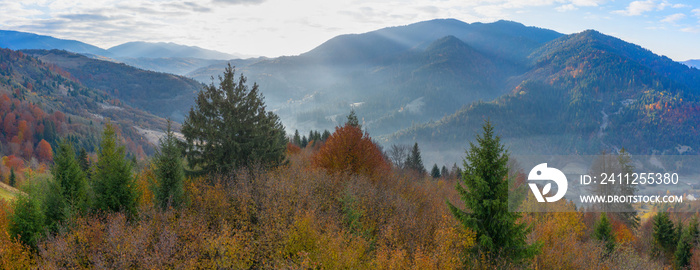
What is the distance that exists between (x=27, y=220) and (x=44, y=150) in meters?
189

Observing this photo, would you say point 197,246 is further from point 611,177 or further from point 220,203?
point 611,177

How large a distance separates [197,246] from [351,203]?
36.0 feet

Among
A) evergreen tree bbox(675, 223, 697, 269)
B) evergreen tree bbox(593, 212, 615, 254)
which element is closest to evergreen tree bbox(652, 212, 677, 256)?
evergreen tree bbox(675, 223, 697, 269)

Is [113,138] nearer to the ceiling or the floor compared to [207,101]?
nearer to the floor

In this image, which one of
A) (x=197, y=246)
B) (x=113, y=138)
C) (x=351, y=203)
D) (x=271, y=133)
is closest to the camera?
(x=197, y=246)

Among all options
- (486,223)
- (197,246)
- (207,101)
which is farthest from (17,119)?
(486,223)

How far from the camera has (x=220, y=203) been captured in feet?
94.7

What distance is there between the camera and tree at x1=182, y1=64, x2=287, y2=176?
35.6m

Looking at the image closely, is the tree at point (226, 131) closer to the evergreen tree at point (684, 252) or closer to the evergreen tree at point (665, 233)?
the evergreen tree at point (684, 252)

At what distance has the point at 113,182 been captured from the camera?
28547 millimetres

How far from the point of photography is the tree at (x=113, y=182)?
28328mm

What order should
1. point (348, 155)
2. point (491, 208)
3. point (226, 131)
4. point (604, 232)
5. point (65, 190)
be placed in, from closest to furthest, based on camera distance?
point (491, 208), point (65, 190), point (226, 131), point (604, 232), point (348, 155)

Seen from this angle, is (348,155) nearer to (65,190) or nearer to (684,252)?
(65,190)

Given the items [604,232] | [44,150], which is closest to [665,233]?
[604,232]
